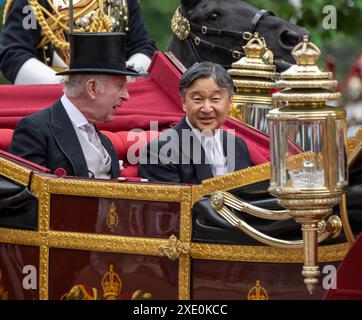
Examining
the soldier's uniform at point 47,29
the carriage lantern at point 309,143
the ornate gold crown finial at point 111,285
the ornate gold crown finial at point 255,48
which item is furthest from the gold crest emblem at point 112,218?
the soldier's uniform at point 47,29

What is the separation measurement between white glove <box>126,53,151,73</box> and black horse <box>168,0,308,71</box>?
0.51ft

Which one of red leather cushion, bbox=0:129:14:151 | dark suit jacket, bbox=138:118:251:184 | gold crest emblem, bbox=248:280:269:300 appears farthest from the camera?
red leather cushion, bbox=0:129:14:151

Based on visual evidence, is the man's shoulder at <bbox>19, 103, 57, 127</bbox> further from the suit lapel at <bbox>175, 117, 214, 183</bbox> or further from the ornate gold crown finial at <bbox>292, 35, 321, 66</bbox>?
the ornate gold crown finial at <bbox>292, 35, 321, 66</bbox>

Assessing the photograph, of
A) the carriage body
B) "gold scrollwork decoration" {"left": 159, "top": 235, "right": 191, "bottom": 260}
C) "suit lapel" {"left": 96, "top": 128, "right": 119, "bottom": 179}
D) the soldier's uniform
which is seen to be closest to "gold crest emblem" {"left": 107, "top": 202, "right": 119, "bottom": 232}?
the carriage body

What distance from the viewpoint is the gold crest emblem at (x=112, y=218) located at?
6938 mm

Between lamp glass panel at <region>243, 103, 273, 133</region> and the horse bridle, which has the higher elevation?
the horse bridle

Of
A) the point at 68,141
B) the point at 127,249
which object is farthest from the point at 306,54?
the point at 68,141

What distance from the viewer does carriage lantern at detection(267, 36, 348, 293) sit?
18.9 feet

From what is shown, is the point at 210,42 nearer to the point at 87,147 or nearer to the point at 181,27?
the point at 181,27

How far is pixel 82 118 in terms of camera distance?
296 inches
